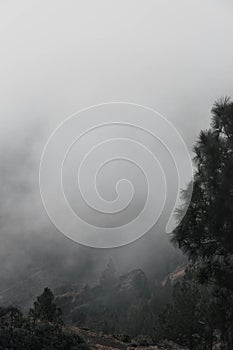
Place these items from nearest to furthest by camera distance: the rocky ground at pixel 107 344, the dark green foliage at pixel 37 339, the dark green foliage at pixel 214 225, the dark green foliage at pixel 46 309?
the dark green foliage at pixel 37 339 < the dark green foliage at pixel 214 225 < the rocky ground at pixel 107 344 < the dark green foliage at pixel 46 309

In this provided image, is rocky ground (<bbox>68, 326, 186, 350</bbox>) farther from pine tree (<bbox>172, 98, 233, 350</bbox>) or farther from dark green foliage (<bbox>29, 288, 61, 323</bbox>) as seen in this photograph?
dark green foliage (<bbox>29, 288, 61, 323</bbox>)

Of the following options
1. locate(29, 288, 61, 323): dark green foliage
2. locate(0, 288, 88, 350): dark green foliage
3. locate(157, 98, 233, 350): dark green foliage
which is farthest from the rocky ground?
locate(29, 288, 61, 323): dark green foliage

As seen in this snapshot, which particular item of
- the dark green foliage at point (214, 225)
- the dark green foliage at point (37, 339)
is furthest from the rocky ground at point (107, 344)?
the dark green foliage at point (214, 225)

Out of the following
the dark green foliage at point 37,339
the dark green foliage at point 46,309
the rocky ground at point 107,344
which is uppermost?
the dark green foliage at point 46,309

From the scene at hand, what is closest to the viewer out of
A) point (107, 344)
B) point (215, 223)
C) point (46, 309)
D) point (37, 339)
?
point (37, 339)

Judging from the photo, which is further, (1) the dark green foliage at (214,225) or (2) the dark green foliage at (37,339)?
(1) the dark green foliage at (214,225)

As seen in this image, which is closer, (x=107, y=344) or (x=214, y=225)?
(x=214, y=225)

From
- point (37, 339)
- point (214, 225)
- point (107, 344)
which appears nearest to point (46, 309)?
point (107, 344)

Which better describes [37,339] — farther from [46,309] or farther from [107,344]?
[46,309]

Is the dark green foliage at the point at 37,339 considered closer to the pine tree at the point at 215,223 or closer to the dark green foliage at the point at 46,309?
the pine tree at the point at 215,223

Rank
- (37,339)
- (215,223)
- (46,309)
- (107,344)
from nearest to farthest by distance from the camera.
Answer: (37,339) → (215,223) → (107,344) → (46,309)

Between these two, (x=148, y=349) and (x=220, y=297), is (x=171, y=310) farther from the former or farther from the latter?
(x=220, y=297)

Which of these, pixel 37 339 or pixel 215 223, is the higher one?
pixel 215 223

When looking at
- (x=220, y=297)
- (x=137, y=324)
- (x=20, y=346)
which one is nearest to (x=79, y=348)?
(x=20, y=346)
